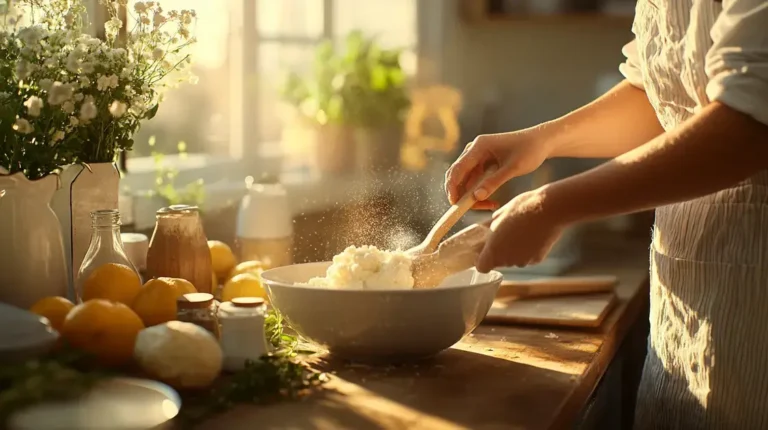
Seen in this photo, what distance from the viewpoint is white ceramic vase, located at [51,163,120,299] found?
4.50ft

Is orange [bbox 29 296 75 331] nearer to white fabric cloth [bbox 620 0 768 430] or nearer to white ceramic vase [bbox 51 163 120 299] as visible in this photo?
white ceramic vase [bbox 51 163 120 299]

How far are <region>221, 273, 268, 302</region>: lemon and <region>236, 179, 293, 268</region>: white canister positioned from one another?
52 centimetres

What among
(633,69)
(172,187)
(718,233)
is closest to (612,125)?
(633,69)

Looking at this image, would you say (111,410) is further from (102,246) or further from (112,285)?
(102,246)

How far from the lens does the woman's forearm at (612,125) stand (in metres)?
1.41

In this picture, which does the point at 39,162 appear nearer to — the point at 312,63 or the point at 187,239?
the point at 187,239

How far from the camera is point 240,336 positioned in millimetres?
1103

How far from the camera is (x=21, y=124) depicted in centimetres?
111

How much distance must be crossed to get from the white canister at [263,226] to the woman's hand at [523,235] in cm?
95

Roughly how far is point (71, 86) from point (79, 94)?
0.19ft

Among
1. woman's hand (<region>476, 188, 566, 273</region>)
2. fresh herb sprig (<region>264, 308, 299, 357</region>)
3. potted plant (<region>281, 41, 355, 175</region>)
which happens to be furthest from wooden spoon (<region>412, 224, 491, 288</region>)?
potted plant (<region>281, 41, 355, 175</region>)

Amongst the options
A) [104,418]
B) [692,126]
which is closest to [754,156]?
[692,126]

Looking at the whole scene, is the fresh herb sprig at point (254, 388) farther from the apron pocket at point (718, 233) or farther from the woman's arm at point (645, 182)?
the apron pocket at point (718, 233)

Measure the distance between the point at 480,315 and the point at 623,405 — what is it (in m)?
0.73
